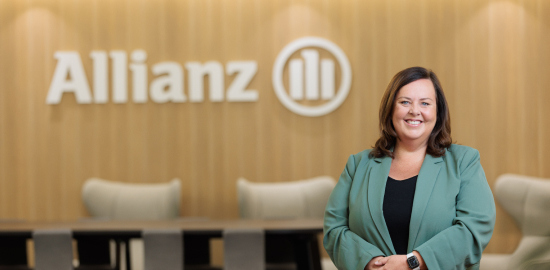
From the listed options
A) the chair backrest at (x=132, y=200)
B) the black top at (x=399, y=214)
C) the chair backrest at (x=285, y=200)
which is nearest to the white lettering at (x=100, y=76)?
the chair backrest at (x=132, y=200)

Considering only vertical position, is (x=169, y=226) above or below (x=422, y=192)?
below

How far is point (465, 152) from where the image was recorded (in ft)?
6.13

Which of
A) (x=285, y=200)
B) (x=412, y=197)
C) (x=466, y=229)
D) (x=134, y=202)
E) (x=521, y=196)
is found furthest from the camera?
(x=134, y=202)

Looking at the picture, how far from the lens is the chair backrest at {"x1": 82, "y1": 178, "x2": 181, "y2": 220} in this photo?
4512 millimetres

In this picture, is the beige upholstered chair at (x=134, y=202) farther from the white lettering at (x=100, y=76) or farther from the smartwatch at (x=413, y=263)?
the smartwatch at (x=413, y=263)

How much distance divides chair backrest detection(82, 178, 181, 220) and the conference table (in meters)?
0.69

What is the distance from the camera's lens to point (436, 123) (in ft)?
6.49

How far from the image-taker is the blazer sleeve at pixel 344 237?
1.81 meters

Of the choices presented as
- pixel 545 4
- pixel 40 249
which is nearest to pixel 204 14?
pixel 40 249

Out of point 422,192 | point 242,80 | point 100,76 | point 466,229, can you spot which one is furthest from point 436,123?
point 100,76

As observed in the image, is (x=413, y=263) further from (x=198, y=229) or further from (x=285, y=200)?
(x=285, y=200)

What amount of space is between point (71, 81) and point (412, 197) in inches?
161

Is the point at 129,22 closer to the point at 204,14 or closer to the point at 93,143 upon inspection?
the point at 204,14

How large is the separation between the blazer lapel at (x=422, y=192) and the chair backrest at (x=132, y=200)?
3146 millimetres
